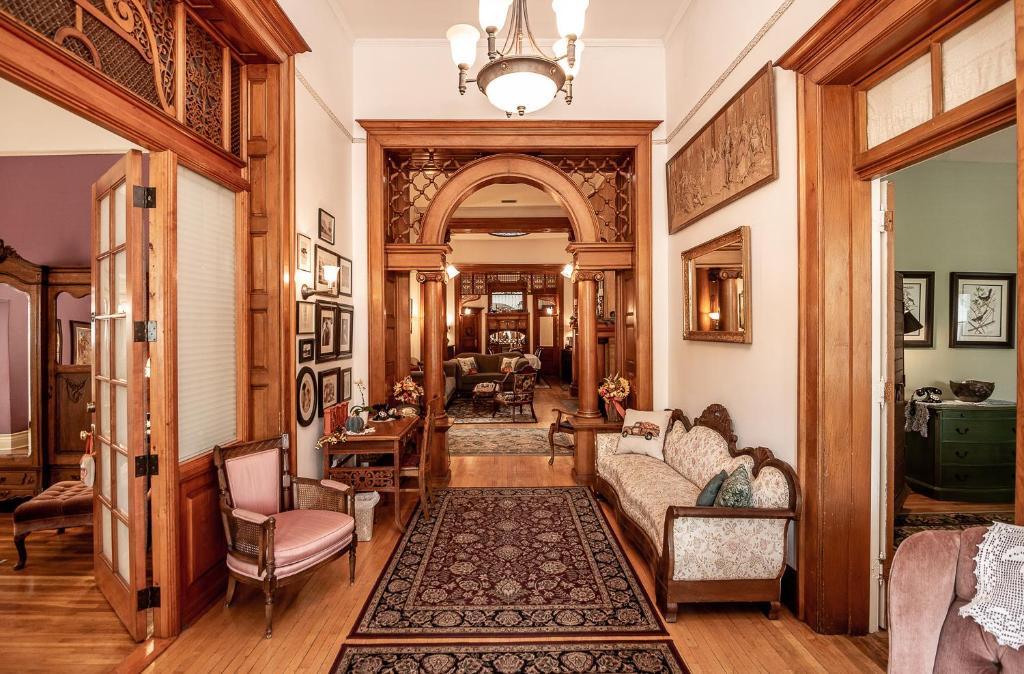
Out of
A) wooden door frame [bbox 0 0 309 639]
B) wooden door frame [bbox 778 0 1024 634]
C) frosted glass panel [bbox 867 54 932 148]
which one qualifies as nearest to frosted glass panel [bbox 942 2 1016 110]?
frosted glass panel [bbox 867 54 932 148]

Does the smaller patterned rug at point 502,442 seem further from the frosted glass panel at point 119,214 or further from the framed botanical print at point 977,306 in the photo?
the frosted glass panel at point 119,214

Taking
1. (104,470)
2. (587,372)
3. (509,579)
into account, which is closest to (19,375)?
(104,470)

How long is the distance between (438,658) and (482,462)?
3729 mm

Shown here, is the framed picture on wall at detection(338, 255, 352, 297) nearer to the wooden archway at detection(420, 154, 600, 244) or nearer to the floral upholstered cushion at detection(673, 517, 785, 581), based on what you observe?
the wooden archway at detection(420, 154, 600, 244)

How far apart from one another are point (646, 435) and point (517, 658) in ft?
8.42

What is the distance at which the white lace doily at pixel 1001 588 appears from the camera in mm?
1286

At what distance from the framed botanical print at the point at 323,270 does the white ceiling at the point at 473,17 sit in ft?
8.17

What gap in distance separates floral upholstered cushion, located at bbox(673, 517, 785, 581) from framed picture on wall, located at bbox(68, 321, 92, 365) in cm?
516

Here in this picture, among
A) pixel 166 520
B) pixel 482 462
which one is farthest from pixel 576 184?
pixel 166 520

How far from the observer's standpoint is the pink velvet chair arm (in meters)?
1.40

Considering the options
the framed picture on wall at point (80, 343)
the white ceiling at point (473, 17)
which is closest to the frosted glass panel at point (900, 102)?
the white ceiling at point (473, 17)

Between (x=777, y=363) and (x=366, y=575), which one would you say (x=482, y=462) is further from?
(x=777, y=363)

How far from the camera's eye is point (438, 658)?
244 cm

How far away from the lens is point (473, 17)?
4758mm
